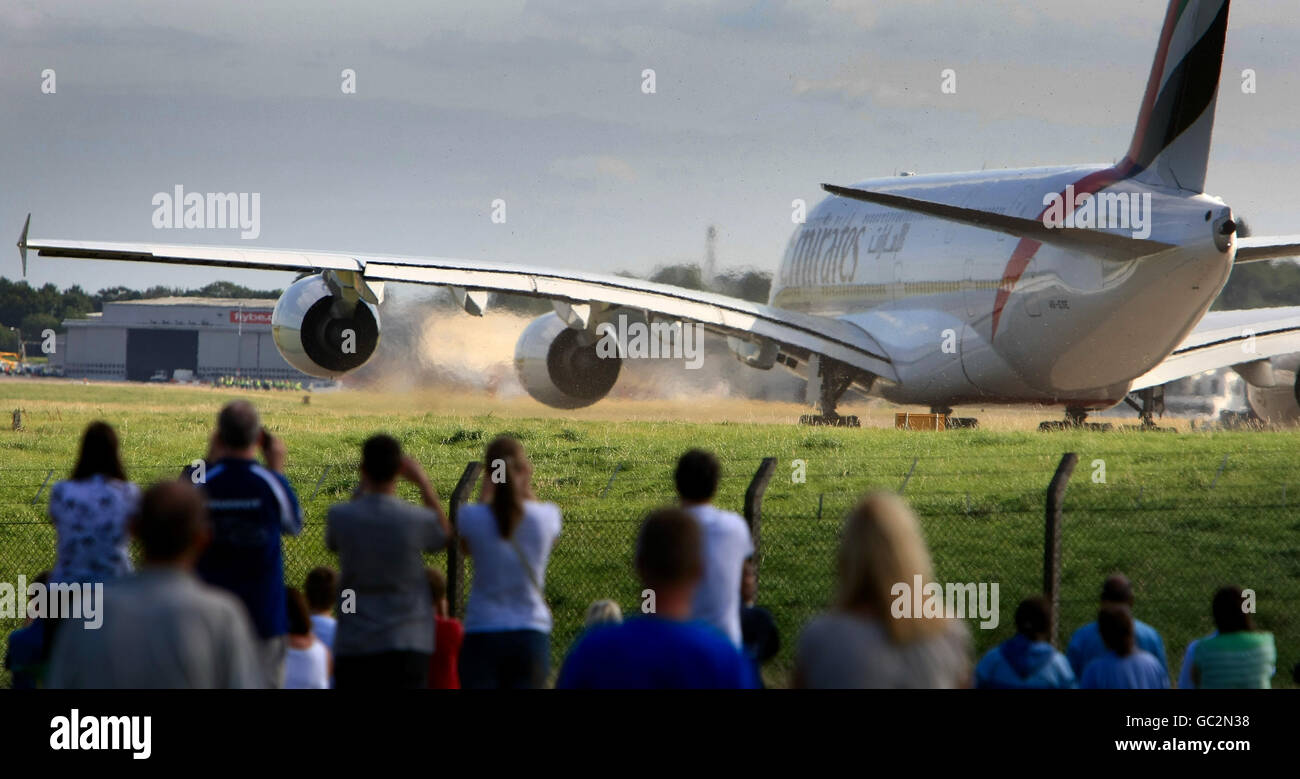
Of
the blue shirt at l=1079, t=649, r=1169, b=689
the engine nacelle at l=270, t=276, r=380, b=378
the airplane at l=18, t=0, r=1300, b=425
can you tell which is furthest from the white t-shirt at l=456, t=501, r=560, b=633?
the engine nacelle at l=270, t=276, r=380, b=378

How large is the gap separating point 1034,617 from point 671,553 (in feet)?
11.6

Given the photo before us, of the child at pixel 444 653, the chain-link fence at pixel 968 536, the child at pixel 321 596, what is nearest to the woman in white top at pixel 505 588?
the child at pixel 444 653

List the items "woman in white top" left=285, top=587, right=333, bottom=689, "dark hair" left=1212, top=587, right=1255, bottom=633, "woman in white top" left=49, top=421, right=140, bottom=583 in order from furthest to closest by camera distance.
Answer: "dark hair" left=1212, top=587, right=1255, bottom=633 < "woman in white top" left=285, top=587, right=333, bottom=689 < "woman in white top" left=49, top=421, right=140, bottom=583

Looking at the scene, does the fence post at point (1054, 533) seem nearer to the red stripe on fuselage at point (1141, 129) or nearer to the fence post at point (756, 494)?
the fence post at point (756, 494)

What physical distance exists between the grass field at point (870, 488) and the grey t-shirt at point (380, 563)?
15.9 feet

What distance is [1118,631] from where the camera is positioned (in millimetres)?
7996

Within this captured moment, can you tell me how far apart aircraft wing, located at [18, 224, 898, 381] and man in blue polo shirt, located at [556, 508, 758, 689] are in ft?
45.3

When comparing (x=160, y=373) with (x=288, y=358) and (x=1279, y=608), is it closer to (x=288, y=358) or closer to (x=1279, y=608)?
(x=288, y=358)

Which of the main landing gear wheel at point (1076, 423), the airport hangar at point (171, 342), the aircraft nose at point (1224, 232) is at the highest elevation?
the airport hangar at point (171, 342)

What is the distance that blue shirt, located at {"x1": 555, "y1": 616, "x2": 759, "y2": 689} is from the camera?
4.74 m

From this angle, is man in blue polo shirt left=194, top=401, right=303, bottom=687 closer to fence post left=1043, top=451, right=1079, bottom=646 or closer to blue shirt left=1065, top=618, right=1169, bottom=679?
blue shirt left=1065, top=618, right=1169, bottom=679

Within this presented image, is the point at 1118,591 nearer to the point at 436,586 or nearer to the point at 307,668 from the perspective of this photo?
the point at 436,586

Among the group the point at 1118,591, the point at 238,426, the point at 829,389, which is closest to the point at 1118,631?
the point at 1118,591

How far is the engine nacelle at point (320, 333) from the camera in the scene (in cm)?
2236
